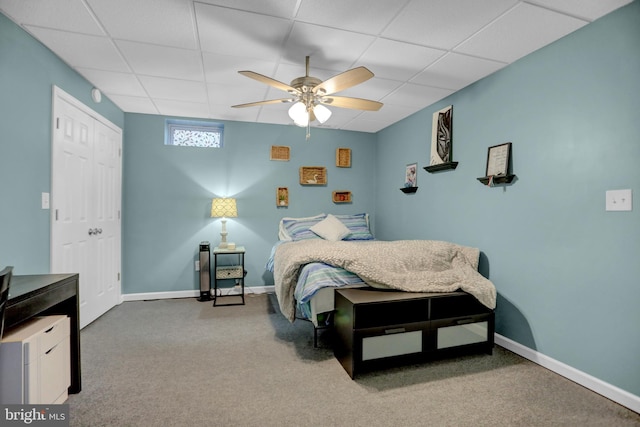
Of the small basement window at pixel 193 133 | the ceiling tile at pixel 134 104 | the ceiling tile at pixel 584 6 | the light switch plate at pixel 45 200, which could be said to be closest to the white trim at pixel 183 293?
the light switch plate at pixel 45 200

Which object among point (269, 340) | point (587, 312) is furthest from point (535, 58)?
point (269, 340)

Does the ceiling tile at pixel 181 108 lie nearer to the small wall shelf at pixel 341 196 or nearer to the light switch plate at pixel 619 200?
the small wall shelf at pixel 341 196

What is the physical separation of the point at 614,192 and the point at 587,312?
81cm

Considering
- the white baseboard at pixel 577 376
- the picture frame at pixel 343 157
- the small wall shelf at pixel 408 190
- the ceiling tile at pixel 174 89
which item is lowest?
the white baseboard at pixel 577 376

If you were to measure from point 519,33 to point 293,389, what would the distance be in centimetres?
290

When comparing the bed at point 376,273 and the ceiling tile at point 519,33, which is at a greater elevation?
the ceiling tile at point 519,33

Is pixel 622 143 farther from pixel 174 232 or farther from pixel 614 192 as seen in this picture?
pixel 174 232

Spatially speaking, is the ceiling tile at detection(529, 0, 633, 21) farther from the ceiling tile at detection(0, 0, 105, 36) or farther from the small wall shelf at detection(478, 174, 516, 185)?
the ceiling tile at detection(0, 0, 105, 36)

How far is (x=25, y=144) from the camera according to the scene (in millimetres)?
2133

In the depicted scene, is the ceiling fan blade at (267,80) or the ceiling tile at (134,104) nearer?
the ceiling fan blade at (267,80)

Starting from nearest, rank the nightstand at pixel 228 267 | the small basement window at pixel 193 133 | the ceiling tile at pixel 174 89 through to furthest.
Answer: the ceiling tile at pixel 174 89
the nightstand at pixel 228 267
the small basement window at pixel 193 133

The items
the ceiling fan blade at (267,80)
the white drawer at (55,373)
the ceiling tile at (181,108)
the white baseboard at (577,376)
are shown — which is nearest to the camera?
the white drawer at (55,373)

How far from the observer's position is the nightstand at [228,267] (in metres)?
3.77

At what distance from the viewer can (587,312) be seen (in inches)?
78.8
